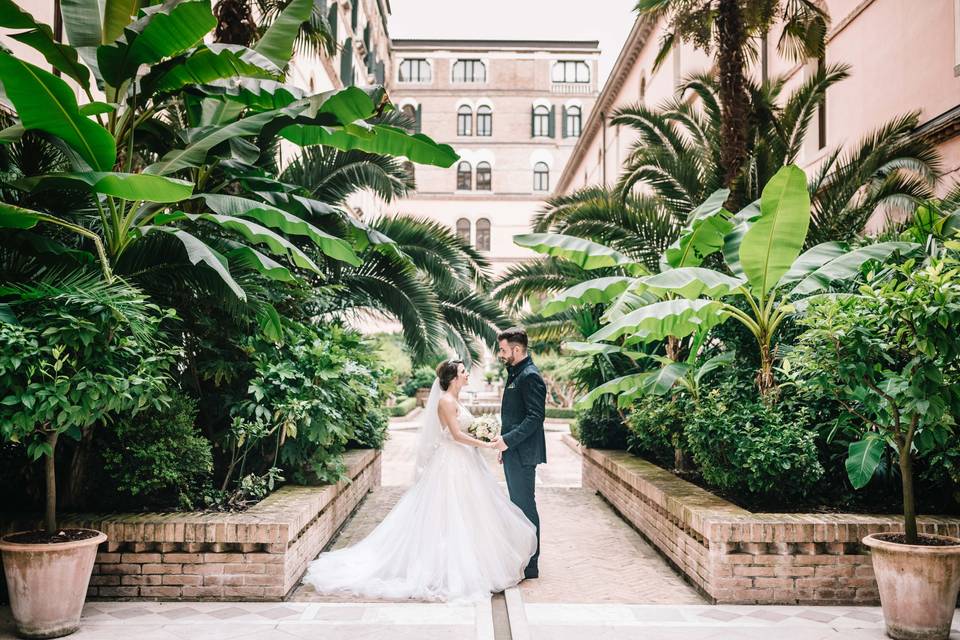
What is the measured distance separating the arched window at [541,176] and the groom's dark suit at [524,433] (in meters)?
48.4

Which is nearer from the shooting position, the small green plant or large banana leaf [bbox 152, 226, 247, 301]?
the small green plant

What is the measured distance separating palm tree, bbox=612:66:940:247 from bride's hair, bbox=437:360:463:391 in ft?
18.0

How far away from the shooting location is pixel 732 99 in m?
10.8

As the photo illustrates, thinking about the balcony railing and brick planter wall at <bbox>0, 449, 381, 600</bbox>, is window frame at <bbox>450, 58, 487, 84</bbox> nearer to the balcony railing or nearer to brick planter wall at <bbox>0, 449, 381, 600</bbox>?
the balcony railing

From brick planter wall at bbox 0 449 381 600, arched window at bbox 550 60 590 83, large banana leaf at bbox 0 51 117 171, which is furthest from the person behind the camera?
arched window at bbox 550 60 590 83

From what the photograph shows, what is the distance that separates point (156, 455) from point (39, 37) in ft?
10.9

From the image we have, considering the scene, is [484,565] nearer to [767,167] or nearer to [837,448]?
[837,448]

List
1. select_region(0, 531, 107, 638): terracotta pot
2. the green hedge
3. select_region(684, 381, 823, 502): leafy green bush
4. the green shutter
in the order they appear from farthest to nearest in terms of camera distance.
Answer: the green hedge, the green shutter, select_region(684, 381, 823, 502): leafy green bush, select_region(0, 531, 107, 638): terracotta pot

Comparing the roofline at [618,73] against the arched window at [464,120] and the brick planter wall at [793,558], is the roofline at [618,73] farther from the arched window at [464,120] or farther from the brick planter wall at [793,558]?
the brick planter wall at [793,558]

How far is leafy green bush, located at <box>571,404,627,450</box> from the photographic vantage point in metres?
12.4

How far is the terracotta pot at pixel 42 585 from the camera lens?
5.30 meters

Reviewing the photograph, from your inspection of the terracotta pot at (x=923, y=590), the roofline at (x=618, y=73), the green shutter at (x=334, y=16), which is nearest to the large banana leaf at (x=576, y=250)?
the terracotta pot at (x=923, y=590)

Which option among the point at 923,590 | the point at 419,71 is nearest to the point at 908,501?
the point at 923,590

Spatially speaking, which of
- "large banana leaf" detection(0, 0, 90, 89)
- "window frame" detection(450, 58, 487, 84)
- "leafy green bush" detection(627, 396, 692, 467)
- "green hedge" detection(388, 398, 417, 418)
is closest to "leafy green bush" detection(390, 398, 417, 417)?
"green hedge" detection(388, 398, 417, 418)
